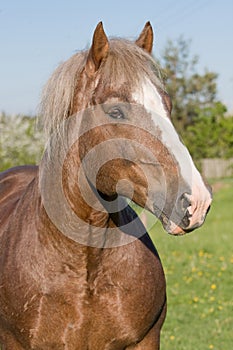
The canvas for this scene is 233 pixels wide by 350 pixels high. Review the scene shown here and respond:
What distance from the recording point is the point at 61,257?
129 inches

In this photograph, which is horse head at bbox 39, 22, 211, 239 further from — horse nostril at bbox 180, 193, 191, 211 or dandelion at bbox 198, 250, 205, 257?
dandelion at bbox 198, 250, 205, 257

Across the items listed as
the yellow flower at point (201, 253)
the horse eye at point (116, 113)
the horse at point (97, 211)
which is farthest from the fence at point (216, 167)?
the horse eye at point (116, 113)

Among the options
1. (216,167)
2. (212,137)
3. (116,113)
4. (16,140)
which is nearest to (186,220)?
(116,113)

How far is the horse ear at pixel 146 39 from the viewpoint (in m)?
3.35

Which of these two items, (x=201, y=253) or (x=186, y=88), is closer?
(x=201, y=253)

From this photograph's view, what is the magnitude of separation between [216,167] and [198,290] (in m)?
35.6

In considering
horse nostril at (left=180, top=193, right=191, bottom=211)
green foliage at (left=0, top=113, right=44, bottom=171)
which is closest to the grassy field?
horse nostril at (left=180, top=193, right=191, bottom=211)

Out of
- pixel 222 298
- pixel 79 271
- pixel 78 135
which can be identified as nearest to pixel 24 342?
pixel 79 271

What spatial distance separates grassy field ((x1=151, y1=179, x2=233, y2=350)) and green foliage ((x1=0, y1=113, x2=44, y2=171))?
38.6ft

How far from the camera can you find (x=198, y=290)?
8562 millimetres

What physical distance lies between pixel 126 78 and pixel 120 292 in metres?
1.09

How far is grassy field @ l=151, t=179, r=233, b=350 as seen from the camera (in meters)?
6.31

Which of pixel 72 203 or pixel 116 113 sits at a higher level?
pixel 116 113

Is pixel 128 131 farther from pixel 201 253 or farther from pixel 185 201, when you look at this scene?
pixel 201 253
